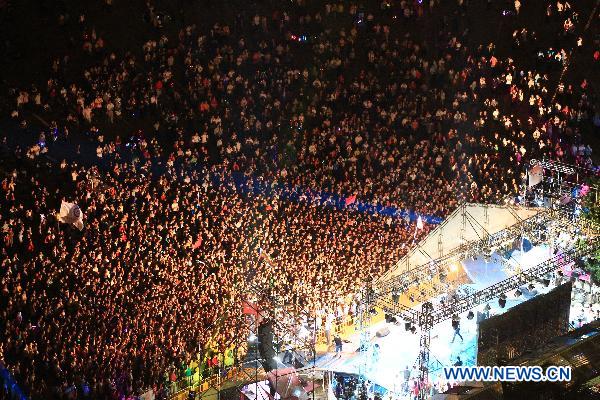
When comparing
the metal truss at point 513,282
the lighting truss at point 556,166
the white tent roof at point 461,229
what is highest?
the lighting truss at point 556,166

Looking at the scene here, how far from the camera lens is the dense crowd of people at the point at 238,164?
12242 millimetres

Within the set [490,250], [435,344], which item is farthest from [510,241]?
[435,344]

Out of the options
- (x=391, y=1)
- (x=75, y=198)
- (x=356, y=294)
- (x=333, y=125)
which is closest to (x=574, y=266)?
(x=356, y=294)

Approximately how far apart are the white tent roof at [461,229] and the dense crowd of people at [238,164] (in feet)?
3.14

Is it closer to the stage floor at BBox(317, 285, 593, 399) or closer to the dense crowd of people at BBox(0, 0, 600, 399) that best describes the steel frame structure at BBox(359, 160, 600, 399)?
the stage floor at BBox(317, 285, 593, 399)

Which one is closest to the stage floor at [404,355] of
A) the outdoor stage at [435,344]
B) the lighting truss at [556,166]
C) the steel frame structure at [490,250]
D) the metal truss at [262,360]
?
the outdoor stage at [435,344]

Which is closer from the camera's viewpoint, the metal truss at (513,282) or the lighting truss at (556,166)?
the metal truss at (513,282)

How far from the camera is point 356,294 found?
1583 cm

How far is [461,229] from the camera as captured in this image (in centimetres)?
1656

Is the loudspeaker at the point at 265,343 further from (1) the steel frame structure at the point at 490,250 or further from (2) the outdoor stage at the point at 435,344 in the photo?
(1) the steel frame structure at the point at 490,250

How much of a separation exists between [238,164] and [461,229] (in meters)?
5.87

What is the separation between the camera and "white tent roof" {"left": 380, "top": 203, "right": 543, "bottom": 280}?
52.6 feet

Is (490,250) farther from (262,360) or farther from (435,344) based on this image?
(262,360)

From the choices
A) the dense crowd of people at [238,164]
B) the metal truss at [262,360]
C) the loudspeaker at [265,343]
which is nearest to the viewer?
the loudspeaker at [265,343]
